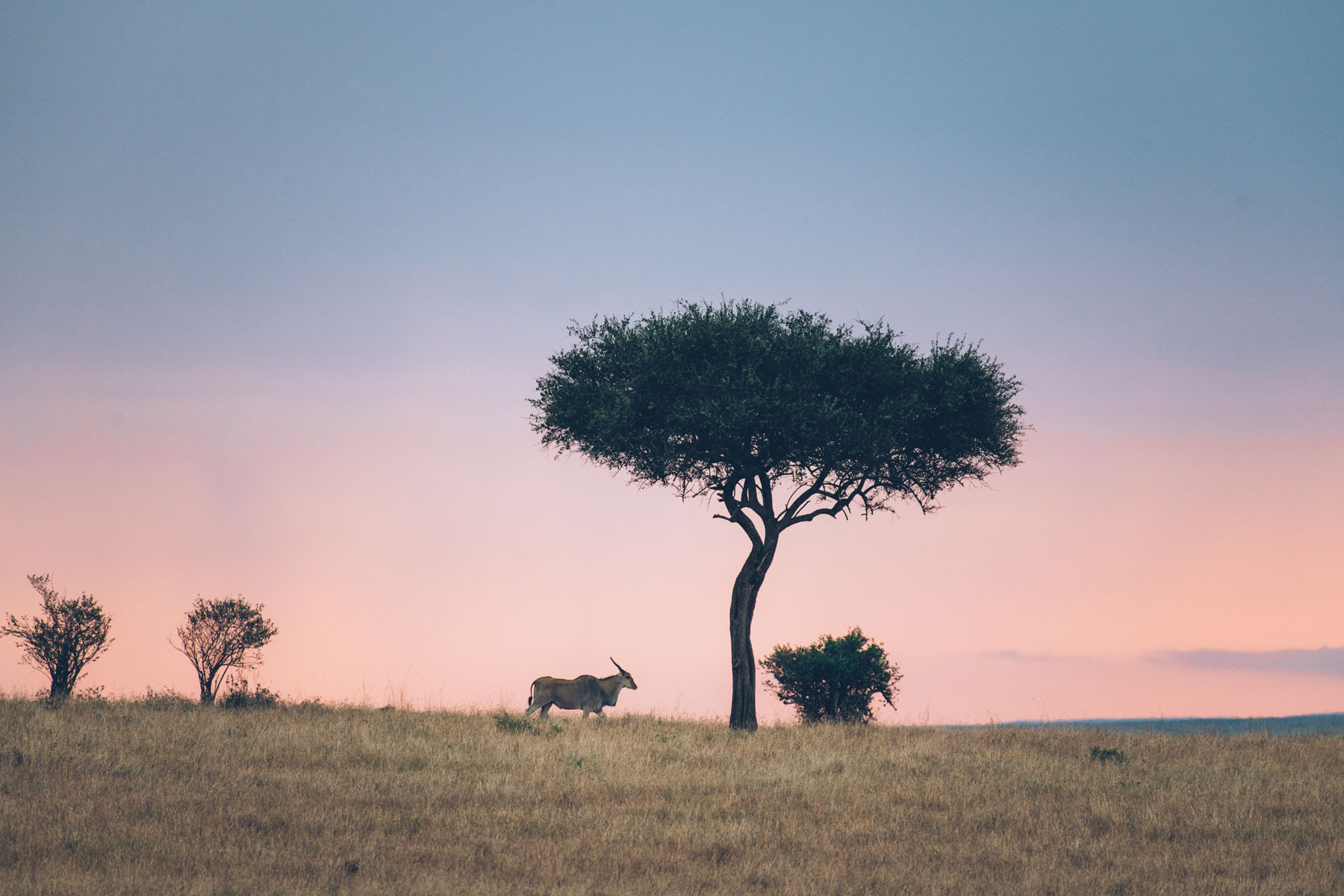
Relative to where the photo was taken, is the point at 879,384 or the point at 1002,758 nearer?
the point at 1002,758

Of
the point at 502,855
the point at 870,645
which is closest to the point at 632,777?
the point at 502,855

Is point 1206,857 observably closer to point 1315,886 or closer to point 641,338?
point 1315,886

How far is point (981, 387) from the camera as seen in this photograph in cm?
2778

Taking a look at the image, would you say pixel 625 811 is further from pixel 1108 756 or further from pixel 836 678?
pixel 836 678

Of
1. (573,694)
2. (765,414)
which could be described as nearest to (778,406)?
(765,414)

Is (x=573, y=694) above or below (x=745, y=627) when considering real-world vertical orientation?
below

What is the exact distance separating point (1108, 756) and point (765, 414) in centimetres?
1132

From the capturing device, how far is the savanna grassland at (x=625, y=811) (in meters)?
11.8

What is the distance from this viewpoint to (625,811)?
49.1 ft

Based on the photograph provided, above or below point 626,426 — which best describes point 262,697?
below

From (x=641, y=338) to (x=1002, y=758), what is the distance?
14.4 m

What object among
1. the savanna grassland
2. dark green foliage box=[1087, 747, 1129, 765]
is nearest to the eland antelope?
the savanna grassland

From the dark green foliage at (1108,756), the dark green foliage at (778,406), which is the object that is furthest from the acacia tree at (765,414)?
the dark green foliage at (1108,756)

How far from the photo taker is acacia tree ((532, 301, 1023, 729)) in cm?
2597
